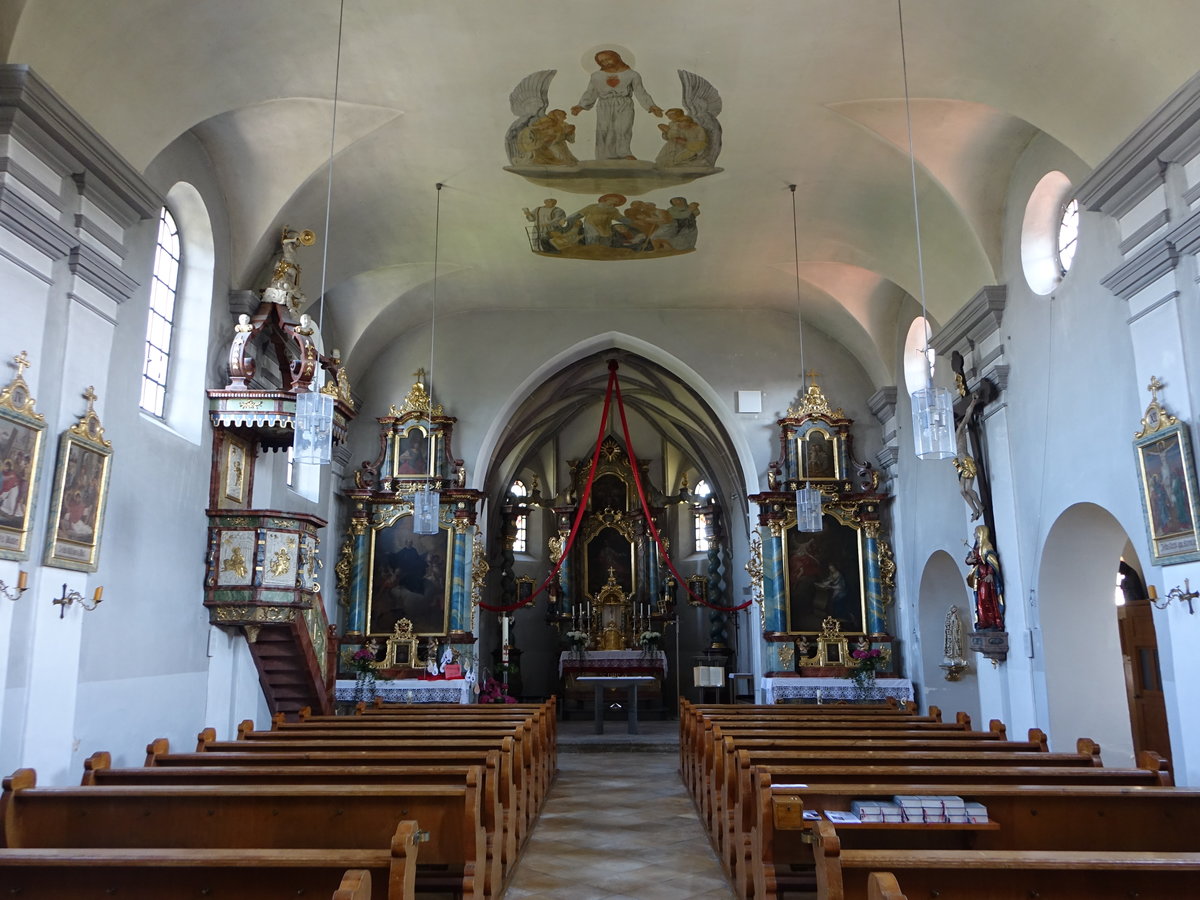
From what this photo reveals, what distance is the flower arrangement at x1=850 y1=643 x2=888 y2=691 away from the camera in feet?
46.0

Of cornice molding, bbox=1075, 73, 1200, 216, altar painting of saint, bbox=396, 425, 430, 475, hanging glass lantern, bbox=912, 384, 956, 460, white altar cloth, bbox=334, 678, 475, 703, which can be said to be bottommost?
white altar cloth, bbox=334, 678, 475, 703

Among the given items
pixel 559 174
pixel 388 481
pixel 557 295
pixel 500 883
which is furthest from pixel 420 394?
pixel 500 883

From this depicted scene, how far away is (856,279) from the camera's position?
14078 millimetres

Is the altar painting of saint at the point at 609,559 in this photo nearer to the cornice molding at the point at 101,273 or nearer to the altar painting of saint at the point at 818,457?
the altar painting of saint at the point at 818,457

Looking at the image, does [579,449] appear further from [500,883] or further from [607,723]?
[500,883]

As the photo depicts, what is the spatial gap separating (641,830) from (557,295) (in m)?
9.29

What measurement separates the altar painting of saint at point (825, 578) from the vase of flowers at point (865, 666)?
400 mm

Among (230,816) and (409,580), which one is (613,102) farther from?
(409,580)

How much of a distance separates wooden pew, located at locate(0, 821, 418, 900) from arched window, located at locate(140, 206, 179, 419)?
629cm

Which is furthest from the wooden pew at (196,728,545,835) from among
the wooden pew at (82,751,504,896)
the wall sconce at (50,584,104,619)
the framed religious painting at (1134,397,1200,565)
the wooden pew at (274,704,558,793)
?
the framed religious painting at (1134,397,1200,565)

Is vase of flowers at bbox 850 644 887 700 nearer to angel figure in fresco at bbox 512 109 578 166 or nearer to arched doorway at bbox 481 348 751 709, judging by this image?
arched doorway at bbox 481 348 751 709

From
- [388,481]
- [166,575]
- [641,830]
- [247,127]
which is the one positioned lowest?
[641,830]

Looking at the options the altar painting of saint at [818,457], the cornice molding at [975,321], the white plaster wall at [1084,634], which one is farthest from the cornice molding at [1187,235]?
the altar painting of saint at [818,457]

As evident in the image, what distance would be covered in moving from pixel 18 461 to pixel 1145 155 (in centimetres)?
842
